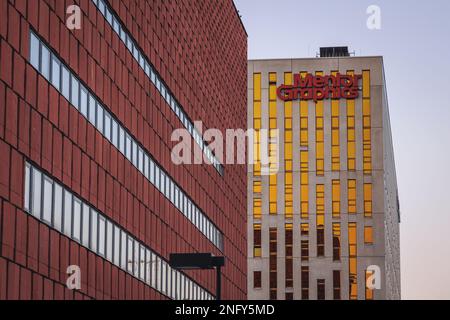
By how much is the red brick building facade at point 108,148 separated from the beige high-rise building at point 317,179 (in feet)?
195

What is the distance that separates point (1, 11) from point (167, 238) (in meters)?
28.8

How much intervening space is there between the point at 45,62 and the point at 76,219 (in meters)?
7.17

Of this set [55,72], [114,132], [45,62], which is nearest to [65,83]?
[55,72]

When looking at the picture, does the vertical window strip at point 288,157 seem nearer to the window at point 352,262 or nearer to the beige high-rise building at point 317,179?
the beige high-rise building at point 317,179

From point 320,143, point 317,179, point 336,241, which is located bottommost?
point 336,241

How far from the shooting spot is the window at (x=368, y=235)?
144 m

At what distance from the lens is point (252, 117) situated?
14700cm

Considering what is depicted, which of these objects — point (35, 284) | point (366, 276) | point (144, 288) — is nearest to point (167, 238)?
point (144, 288)

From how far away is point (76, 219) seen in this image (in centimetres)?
4700

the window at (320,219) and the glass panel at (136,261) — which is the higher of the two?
the window at (320,219)

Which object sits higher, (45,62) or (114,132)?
(114,132)

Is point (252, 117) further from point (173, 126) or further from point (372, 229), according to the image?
point (173, 126)

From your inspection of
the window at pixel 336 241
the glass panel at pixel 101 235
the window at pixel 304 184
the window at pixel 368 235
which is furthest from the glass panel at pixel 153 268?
the window at pixel 368 235

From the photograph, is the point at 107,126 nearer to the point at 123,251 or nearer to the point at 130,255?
the point at 123,251
